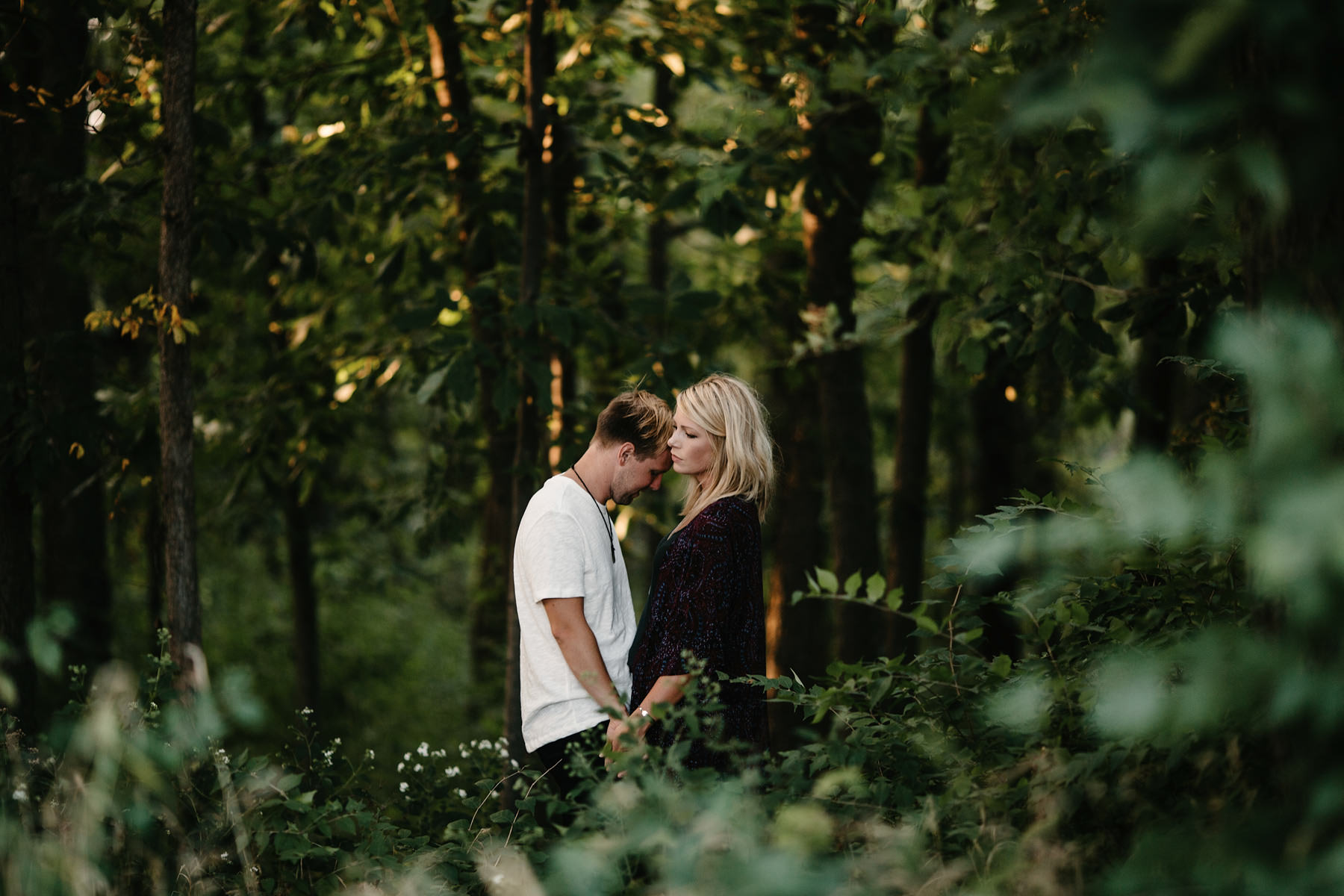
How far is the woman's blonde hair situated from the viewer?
3686 millimetres

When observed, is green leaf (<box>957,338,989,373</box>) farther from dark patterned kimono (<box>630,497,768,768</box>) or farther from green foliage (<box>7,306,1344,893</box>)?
dark patterned kimono (<box>630,497,768,768</box>)

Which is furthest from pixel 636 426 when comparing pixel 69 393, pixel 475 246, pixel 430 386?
pixel 69 393

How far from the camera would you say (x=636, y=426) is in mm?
3877

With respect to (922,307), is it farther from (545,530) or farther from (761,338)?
(545,530)

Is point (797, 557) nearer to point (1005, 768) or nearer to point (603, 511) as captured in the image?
point (603, 511)

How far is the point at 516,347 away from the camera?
5.13m

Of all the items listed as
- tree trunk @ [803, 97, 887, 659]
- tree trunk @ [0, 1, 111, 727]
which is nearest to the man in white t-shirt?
tree trunk @ [0, 1, 111, 727]

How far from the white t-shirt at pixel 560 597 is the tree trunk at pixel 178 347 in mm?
1663

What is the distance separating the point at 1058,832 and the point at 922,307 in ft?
16.9

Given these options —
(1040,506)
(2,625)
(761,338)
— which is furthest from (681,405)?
(761,338)

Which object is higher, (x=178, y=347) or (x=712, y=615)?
(x=178, y=347)

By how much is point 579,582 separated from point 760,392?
2.86 m

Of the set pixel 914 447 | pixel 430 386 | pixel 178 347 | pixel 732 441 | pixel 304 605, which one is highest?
pixel 178 347

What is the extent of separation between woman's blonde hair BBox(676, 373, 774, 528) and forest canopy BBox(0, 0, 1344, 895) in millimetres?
438
